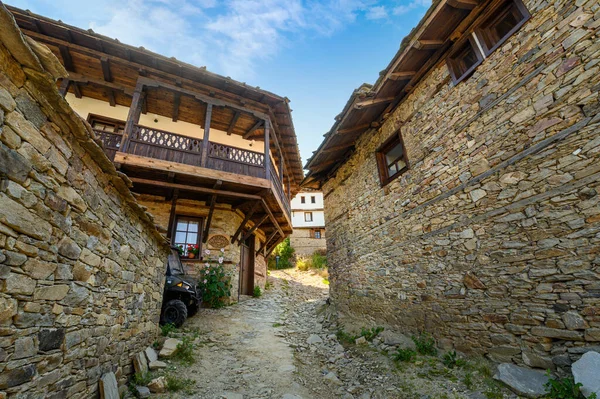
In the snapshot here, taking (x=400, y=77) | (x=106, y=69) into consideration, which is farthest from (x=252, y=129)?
(x=400, y=77)

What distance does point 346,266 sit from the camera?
7238 millimetres

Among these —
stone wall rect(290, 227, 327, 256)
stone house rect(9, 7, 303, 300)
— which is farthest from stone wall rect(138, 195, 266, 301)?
stone wall rect(290, 227, 327, 256)

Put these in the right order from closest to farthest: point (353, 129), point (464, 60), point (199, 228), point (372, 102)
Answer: point (464, 60) → point (372, 102) → point (353, 129) → point (199, 228)

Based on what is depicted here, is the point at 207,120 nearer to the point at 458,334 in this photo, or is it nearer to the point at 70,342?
the point at 70,342

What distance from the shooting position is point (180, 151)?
290 inches

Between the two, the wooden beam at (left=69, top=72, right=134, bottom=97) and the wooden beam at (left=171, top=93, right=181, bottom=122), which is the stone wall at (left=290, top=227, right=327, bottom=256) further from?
the wooden beam at (left=69, top=72, right=134, bottom=97)

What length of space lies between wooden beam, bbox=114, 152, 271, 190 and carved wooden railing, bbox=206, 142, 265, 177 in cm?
23

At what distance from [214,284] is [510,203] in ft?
23.8

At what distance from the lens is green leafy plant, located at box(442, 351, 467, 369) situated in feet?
12.3

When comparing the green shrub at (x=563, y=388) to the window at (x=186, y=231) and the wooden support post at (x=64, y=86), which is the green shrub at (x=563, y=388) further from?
the wooden support post at (x=64, y=86)

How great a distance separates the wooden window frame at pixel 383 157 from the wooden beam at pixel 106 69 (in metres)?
7.55

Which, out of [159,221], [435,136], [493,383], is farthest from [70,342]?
[159,221]

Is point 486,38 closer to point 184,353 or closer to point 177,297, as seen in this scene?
point 184,353

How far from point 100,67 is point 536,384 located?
1104 centimetres
